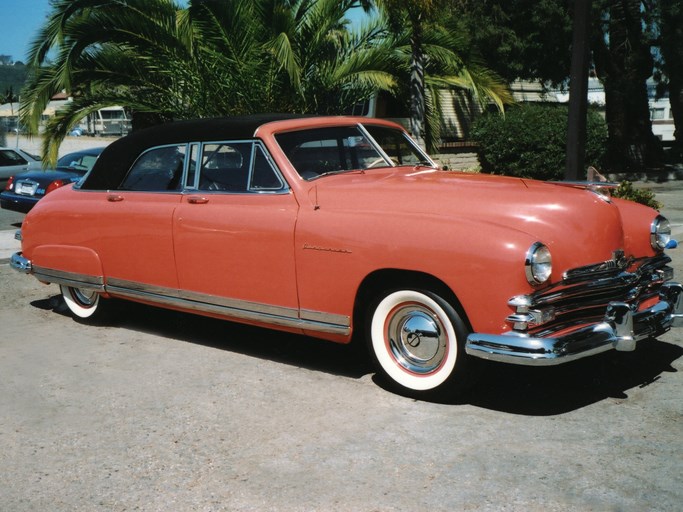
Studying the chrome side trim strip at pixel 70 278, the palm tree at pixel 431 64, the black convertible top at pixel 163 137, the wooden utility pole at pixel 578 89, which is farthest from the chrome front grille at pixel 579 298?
the palm tree at pixel 431 64

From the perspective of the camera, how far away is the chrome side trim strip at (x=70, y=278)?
6.63 metres

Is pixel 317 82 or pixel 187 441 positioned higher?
pixel 317 82

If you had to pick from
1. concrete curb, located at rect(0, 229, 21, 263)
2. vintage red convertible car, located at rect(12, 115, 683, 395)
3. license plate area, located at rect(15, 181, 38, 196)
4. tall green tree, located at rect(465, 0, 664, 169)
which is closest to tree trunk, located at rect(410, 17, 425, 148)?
license plate area, located at rect(15, 181, 38, 196)

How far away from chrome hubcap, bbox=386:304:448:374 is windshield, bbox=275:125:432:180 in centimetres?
122

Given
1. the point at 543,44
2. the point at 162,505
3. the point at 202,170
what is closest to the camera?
the point at 162,505

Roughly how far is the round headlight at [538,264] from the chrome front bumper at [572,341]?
12.1 inches

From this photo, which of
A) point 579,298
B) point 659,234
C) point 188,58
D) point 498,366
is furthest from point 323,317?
point 188,58

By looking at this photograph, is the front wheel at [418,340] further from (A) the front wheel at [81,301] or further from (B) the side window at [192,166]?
(A) the front wheel at [81,301]

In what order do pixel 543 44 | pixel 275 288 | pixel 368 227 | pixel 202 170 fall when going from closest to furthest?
pixel 368 227, pixel 275 288, pixel 202 170, pixel 543 44

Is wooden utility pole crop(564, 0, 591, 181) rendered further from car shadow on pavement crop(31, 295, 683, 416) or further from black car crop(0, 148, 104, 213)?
black car crop(0, 148, 104, 213)

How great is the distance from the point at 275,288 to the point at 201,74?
842 centimetres

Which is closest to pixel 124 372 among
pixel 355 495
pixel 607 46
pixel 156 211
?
pixel 156 211

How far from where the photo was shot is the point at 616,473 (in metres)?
3.87

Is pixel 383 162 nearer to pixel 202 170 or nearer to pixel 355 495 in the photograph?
pixel 202 170
